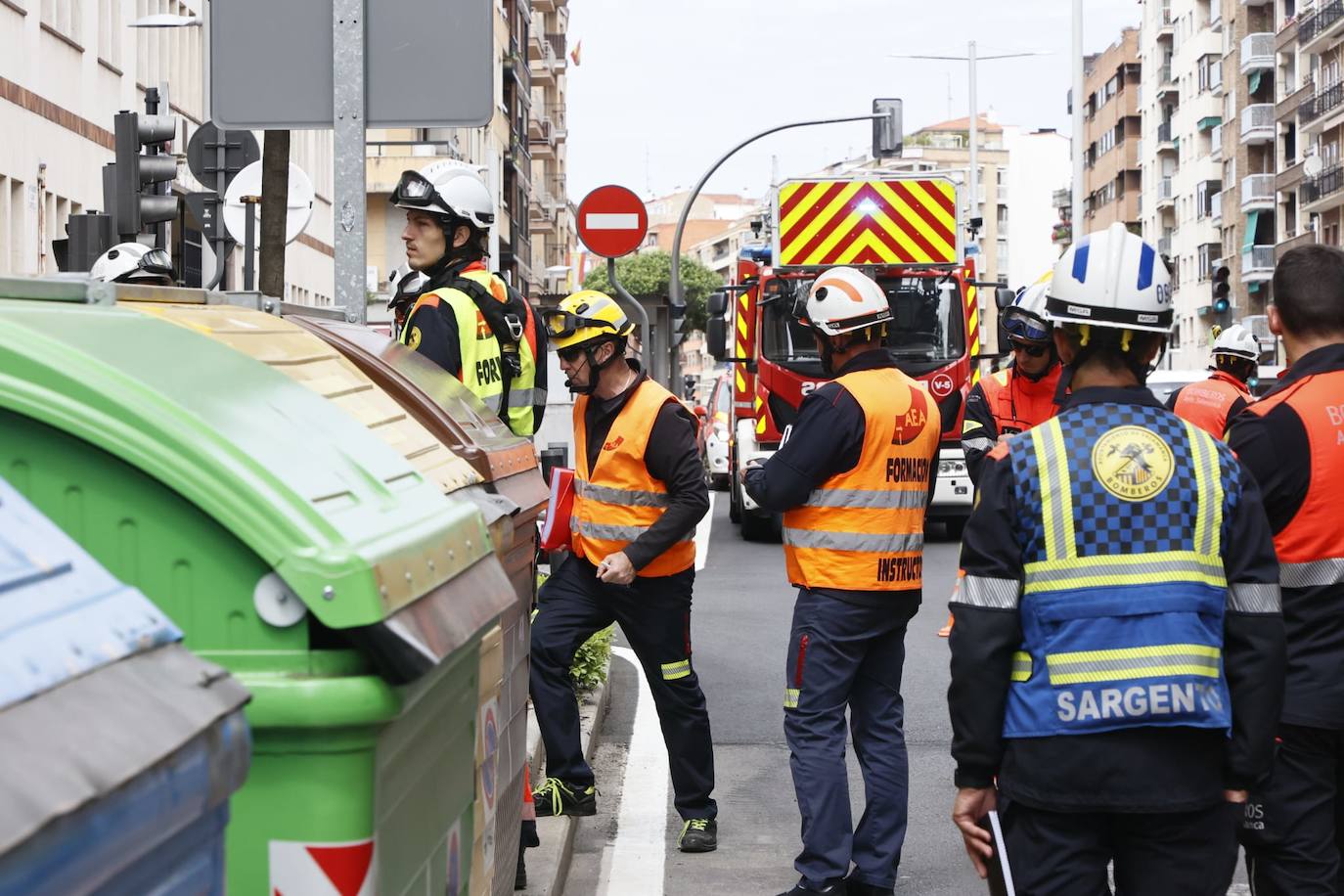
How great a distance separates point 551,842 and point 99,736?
444cm

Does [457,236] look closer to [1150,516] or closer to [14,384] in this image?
[1150,516]

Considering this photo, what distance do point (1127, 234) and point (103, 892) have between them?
8.56ft

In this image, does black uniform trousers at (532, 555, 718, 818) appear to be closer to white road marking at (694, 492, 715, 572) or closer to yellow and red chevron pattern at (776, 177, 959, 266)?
white road marking at (694, 492, 715, 572)

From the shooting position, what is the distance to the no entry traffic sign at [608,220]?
557 inches

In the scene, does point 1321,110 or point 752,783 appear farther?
point 1321,110

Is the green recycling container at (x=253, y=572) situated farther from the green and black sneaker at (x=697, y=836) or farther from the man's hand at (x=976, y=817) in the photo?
the green and black sneaker at (x=697, y=836)

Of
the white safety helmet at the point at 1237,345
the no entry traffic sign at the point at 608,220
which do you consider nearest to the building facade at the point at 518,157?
the no entry traffic sign at the point at 608,220

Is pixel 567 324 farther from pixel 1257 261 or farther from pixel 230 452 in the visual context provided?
pixel 1257 261

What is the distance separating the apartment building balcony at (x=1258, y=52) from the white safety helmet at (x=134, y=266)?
72.6 m

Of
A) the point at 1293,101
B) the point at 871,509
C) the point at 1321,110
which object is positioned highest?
the point at 1293,101

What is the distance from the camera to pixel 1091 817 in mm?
3645

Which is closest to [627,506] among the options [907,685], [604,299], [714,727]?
[604,299]

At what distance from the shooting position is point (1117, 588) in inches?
142

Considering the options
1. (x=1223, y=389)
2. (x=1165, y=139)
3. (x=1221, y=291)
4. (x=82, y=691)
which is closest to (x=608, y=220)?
(x=1223, y=389)
